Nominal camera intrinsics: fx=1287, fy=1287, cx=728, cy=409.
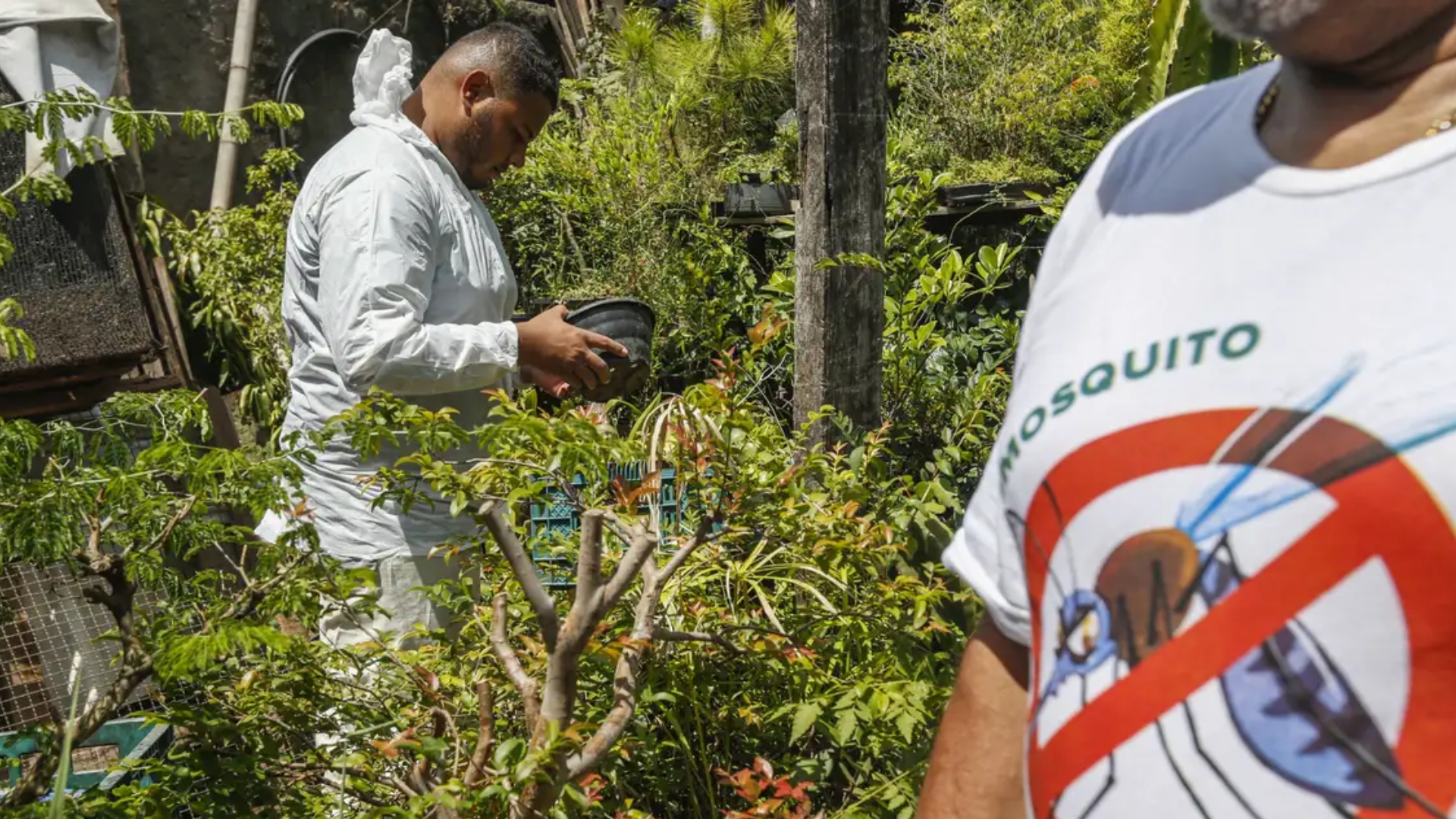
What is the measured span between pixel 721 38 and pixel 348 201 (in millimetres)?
5339

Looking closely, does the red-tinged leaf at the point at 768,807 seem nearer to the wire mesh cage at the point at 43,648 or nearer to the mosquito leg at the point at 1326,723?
the mosquito leg at the point at 1326,723

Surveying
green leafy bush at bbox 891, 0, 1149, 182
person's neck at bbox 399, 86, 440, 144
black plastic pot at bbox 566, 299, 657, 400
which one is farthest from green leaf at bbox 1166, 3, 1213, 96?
green leafy bush at bbox 891, 0, 1149, 182

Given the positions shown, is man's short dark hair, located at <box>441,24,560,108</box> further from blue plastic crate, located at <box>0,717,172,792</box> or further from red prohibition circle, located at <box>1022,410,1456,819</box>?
red prohibition circle, located at <box>1022,410,1456,819</box>

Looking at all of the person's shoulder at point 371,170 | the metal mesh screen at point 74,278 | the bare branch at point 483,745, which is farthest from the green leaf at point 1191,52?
the metal mesh screen at point 74,278

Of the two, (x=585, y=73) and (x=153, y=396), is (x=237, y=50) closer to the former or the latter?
(x=585, y=73)

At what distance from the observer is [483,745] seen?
1.67 meters

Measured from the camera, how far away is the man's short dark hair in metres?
2.93

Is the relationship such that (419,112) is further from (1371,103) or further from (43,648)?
(1371,103)

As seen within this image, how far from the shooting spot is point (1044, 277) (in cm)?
115

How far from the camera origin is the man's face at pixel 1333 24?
2.94 feet

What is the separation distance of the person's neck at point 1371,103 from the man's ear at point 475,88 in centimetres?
224

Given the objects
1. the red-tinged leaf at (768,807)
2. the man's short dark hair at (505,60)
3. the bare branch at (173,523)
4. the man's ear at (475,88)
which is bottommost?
the red-tinged leaf at (768,807)

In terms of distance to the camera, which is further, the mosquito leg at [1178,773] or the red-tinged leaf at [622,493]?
the red-tinged leaf at [622,493]

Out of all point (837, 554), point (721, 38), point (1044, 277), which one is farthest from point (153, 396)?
point (721, 38)
